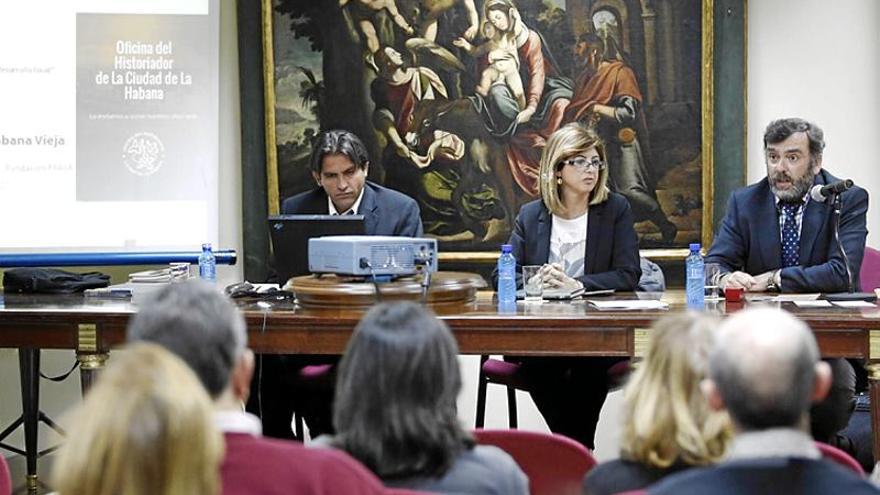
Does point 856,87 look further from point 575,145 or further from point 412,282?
point 412,282

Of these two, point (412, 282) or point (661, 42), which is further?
point (661, 42)

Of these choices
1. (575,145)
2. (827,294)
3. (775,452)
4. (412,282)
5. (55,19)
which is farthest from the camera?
(55,19)

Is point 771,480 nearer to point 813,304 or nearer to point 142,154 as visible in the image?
point 813,304

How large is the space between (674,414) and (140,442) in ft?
3.12

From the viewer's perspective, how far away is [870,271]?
17.2ft

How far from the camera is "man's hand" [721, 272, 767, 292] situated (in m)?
4.55

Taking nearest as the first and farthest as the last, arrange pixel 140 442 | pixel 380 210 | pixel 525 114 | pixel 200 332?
pixel 140 442
pixel 200 332
pixel 380 210
pixel 525 114

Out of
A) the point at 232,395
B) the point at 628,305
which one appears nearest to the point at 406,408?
the point at 232,395

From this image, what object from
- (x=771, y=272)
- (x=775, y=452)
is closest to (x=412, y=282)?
(x=771, y=272)

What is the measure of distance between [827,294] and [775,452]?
9.40 ft

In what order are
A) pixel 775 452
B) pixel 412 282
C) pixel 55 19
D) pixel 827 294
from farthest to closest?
pixel 55 19
pixel 827 294
pixel 412 282
pixel 775 452

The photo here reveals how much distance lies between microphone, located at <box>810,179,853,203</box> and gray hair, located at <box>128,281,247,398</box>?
9.58 ft

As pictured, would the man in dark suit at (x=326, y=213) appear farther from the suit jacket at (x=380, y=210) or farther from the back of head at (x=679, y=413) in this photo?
the back of head at (x=679, y=413)

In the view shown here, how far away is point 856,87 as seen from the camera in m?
5.93
